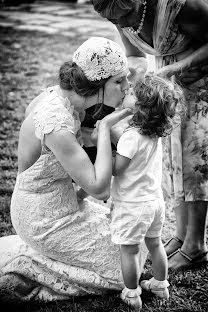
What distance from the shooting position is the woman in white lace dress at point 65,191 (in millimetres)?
2795

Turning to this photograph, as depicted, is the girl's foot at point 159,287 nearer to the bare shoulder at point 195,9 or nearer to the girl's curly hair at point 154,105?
the girl's curly hair at point 154,105

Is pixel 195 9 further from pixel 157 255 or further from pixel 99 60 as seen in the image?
pixel 157 255

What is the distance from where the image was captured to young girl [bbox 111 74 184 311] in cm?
274

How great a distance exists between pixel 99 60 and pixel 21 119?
3425mm

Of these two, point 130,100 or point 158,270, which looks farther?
point 158,270

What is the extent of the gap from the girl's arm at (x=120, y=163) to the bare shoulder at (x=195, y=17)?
83cm

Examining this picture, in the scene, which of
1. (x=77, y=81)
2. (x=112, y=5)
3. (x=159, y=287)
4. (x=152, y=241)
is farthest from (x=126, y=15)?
(x=159, y=287)

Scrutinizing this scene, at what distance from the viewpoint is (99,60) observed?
278 cm

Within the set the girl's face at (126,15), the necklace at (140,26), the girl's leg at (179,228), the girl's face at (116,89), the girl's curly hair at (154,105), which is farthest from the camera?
the girl's leg at (179,228)

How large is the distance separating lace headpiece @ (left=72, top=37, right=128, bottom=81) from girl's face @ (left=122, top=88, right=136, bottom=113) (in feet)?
0.40

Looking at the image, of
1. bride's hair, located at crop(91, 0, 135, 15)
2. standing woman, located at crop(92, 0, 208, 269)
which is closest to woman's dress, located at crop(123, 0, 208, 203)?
standing woman, located at crop(92, 0, 208, 269)

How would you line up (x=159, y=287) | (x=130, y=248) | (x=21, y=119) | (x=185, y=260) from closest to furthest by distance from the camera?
(x=130, y=248) < (x=159, y=287) < (x=185, y=260) < (x=21, y=119)

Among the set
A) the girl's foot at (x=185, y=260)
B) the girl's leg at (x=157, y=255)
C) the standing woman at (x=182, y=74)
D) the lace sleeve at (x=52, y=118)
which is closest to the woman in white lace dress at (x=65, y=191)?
the lace sleeve at (x=52, y=118)

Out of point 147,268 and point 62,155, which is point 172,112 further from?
point 147,268
